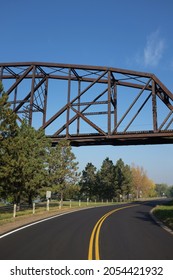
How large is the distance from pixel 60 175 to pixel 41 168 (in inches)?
227

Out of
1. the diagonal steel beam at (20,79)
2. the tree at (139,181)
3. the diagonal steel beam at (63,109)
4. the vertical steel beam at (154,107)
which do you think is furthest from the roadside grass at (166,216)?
the tree at (139,181)

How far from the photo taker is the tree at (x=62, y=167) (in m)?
44.3

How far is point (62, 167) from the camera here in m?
45.0

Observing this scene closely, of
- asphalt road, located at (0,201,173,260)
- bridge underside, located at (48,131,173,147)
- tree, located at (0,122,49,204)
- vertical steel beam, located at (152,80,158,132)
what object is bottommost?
asphalt road, located at (0,201,173,260)

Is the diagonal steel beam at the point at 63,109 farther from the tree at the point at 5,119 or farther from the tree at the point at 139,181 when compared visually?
the tree at the point at 139,181

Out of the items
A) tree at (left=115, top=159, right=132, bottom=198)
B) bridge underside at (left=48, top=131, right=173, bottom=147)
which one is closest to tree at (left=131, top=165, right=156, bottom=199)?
tree at (left=115, top=159, right=132, bottom=198)

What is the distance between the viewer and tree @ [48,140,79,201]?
4428cm

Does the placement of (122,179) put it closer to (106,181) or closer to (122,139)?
(106,181)

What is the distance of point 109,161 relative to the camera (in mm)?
89000

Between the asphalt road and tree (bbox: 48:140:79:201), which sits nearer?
the asphalt road

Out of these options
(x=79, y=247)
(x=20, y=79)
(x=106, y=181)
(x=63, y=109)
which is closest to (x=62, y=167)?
(x=63, y=109)

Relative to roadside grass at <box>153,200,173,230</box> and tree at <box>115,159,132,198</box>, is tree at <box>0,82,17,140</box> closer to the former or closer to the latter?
roadside grass at <box>153,200,173,230</box>
